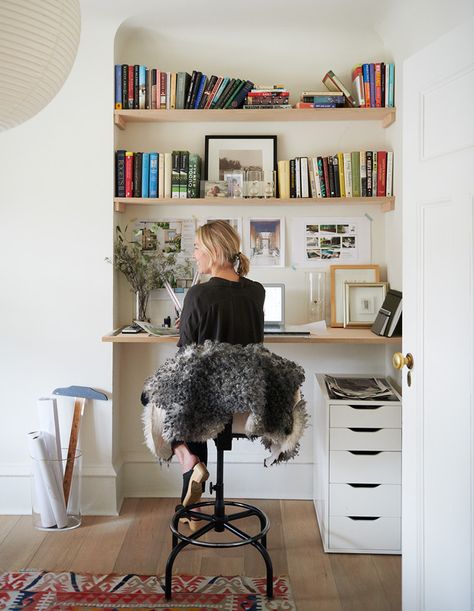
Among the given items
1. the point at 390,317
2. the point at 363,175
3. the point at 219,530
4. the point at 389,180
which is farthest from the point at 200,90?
the point at 219,530

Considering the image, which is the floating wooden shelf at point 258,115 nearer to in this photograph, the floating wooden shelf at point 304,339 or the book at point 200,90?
the book at point 200,90

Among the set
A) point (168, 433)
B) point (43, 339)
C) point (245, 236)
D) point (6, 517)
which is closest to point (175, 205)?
point (245, 236)

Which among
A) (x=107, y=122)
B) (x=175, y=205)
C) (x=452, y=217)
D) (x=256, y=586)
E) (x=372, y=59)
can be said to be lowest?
(x=256, y=586)

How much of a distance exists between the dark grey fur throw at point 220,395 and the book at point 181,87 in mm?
1531

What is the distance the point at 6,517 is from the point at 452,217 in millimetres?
2619

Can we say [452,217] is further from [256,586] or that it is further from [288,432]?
[256,586]

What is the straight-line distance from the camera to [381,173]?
129 inches

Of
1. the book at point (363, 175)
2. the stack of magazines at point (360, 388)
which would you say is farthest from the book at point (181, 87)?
the stack of magazines at point (360, 388)

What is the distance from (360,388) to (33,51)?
7.08ft

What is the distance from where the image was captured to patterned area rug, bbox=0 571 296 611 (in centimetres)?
237

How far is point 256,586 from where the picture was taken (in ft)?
8.32

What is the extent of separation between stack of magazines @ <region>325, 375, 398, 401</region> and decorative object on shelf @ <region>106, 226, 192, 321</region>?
99 cm

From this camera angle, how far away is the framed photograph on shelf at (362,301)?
3346 millimetres

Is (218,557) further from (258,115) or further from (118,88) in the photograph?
(118,88)
